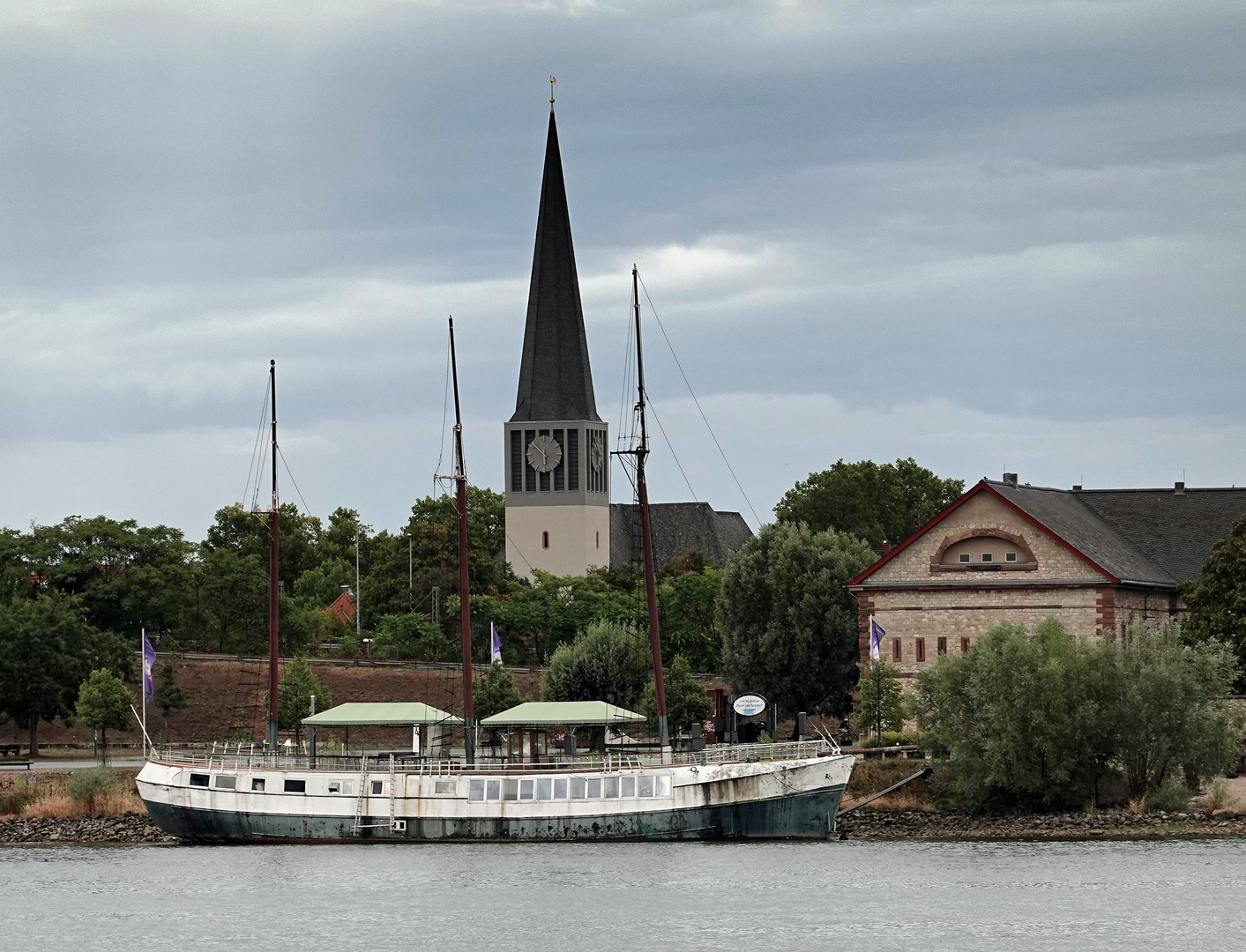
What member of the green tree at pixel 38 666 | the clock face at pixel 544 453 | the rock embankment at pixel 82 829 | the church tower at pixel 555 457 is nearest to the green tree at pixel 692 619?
the green tree at pixel 38 666

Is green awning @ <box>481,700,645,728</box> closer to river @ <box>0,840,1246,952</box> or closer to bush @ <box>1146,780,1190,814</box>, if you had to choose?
river @ <box>0,840,1246,952</box>

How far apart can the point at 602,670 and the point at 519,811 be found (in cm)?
2814

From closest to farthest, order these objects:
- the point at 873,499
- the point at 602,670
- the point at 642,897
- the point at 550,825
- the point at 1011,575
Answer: the point at 642,897 → the point at 550,825 → the point at 1011,575 → the point at 602,670 → the point at 873,499

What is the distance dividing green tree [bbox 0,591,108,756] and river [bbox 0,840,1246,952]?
24942 mm

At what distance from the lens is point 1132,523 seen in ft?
296

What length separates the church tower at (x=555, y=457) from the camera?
510ft

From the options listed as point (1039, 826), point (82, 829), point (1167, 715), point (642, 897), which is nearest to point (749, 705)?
point (1039, 826)

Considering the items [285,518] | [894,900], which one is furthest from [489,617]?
[894,900]

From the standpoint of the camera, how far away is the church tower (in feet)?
510

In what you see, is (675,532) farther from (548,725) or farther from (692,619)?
(548,725)

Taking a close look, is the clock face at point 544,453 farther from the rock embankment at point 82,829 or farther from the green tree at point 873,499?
the rock embankment at point 82,829

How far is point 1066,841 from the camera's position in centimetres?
6234

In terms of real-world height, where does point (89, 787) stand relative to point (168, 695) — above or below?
below

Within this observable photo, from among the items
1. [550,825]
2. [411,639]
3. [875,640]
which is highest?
[411,639]
